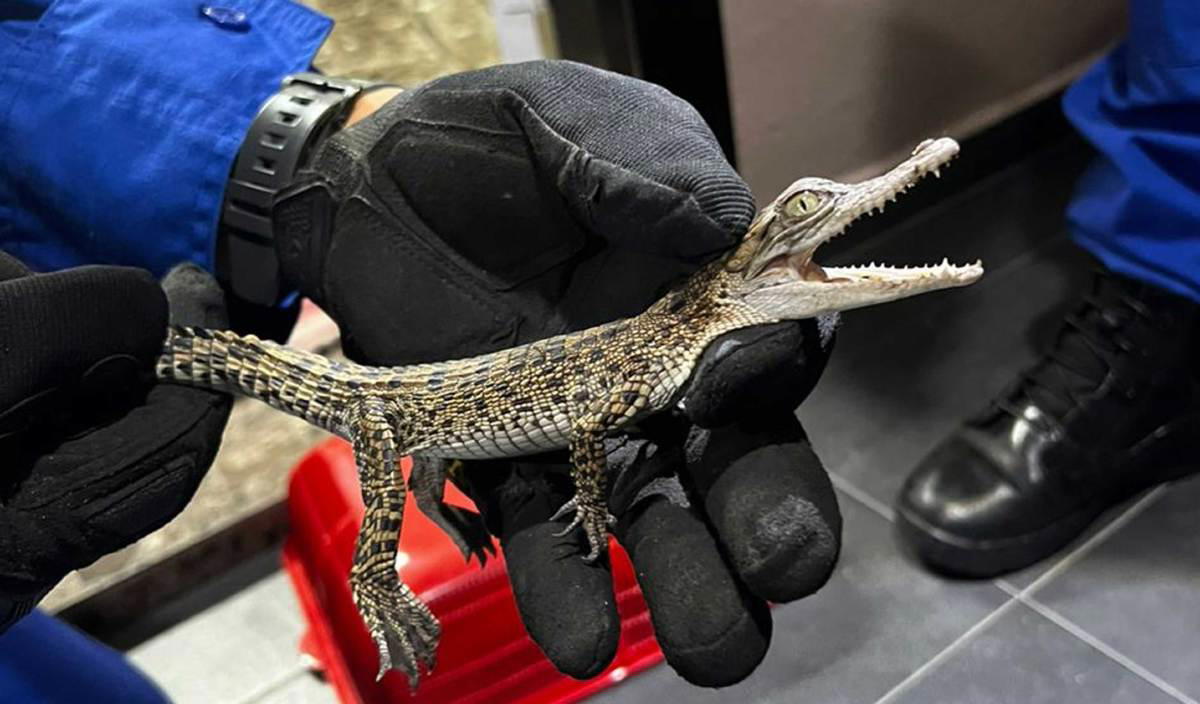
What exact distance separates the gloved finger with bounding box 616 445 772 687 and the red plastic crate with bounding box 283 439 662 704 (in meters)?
0.58

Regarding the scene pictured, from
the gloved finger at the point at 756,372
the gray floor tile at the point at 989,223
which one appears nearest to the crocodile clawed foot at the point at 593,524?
the gloved finger at the point at 756,372

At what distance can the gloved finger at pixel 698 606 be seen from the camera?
0.86 m

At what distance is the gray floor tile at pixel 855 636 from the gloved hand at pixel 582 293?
1.95ft

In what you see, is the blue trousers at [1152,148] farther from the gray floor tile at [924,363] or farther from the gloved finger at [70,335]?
the gloved finger at [70,335]

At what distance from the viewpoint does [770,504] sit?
87cm

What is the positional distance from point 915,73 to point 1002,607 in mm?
971

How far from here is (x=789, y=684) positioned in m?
1.51

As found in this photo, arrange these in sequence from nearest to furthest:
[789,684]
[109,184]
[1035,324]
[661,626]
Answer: [661,626]
[109,184]
[789,684]
[1035,324]

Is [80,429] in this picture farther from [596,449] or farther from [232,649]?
[232,649]

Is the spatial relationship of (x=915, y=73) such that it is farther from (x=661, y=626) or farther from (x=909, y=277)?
(x=661, y=626)

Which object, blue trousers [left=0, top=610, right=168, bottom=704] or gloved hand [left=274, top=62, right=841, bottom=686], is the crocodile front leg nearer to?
gloved hand [left=274, top=62, right=841, bottom=686]

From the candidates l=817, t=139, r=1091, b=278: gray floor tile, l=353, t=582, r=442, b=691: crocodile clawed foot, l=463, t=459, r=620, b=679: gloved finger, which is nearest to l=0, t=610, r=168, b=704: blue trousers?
l=353, t=582, r=442, b=691: crocodile clawed foot

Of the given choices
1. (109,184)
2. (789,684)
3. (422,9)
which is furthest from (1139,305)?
(109,184)

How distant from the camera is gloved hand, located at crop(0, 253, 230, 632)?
0.94 metres
